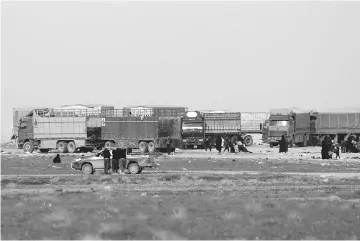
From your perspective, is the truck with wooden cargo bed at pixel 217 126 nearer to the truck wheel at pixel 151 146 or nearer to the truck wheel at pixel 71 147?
the truck wheel at pixel 151 146

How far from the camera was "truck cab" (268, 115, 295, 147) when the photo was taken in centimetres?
8638

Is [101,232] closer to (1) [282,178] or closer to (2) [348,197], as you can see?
(2) [348,197]

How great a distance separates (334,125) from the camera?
8881cm

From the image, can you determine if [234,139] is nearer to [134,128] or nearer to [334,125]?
Answer: [334,125]

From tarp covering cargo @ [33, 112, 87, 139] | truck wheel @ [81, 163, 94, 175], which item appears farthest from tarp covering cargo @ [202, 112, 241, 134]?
truck wheel @ [81, 163, 94, 175]

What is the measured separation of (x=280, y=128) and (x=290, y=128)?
1027 millimetres

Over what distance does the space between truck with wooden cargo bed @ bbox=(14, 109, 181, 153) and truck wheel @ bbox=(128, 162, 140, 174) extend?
1205 inches

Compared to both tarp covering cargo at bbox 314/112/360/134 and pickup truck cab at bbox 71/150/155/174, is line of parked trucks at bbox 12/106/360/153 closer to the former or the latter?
tarp covering cargo at bbox 314/112/360/134

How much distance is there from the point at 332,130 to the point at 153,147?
22.3 m

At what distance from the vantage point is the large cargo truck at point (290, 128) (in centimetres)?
8650

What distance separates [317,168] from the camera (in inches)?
1943

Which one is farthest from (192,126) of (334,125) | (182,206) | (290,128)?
(182,206)

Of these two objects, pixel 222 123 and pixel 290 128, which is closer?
pixel 222 123

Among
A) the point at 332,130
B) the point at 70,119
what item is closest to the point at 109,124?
the point at 70,119
